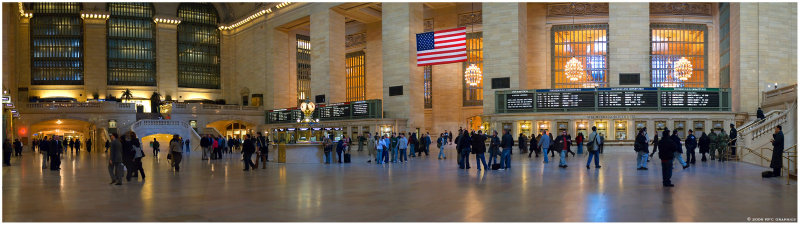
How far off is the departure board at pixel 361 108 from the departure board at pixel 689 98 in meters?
15.8

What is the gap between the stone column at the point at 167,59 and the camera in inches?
1882

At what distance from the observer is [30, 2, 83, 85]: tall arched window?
45719mm

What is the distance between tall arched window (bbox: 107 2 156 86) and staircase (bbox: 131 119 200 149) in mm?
14645

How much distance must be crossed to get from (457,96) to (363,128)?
833 cm

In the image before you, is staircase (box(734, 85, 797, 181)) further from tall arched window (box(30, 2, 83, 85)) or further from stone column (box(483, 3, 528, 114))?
tall arched window (box(30, 2, 83, 85))

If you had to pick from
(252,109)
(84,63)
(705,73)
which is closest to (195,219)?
(705,73)

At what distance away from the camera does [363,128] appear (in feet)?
105

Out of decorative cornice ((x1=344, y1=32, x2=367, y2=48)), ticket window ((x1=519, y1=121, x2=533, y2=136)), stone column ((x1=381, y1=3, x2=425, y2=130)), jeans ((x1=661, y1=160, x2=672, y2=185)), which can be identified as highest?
decorative cornice ((x1=344, y1=32, x2=367, y2=48))

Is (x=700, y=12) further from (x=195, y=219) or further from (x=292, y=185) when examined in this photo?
(x=195, y=219)

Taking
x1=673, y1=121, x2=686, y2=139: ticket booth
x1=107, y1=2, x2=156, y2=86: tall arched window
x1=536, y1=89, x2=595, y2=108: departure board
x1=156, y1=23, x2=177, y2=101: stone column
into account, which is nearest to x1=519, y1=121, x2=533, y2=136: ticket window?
x1=536, y1=89, x2=595, y2=108: departure board

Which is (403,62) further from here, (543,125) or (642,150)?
(642,150)

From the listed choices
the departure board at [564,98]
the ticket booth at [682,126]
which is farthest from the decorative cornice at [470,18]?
the ticket booth at [682,126]

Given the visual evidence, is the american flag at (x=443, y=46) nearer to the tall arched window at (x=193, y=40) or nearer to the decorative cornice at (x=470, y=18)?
the decorative cornice at (x=470, y=18)

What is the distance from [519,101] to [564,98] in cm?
221
